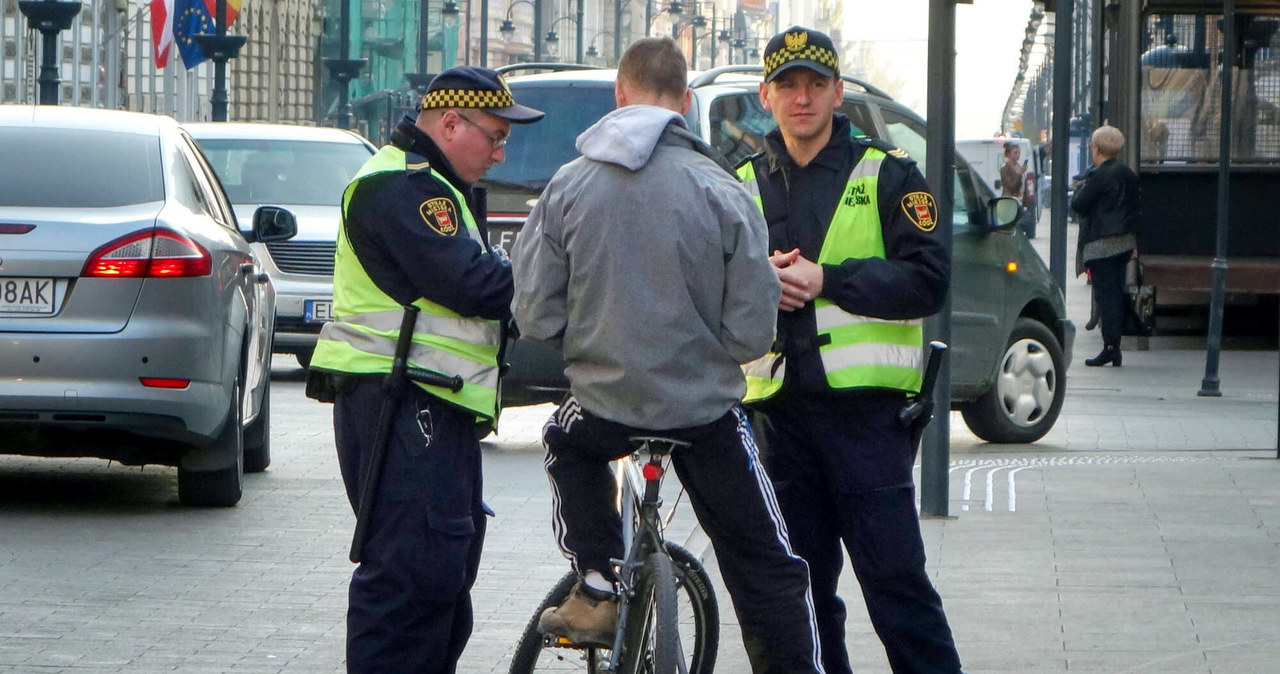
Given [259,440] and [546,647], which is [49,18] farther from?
[546,647]

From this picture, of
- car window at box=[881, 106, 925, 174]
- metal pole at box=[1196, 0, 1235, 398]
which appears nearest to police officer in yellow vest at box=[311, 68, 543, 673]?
car window at box=[881, 106, 925, 174]

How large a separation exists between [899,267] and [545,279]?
892mm

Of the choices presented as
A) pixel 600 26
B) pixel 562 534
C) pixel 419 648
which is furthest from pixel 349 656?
pixel 600 26

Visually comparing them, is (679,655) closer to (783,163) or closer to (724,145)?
(783,163)

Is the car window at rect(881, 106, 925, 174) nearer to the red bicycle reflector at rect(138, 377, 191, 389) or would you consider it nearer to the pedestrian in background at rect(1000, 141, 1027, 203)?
the red bicycle reflector at rect(138, 377, 191, 389)

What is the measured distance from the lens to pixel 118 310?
8188 millimetres

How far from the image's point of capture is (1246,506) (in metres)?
8.98

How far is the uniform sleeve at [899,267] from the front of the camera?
492 centimetres

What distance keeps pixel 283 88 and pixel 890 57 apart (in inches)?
5012

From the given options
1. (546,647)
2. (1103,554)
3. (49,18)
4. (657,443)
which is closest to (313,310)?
(49,18)

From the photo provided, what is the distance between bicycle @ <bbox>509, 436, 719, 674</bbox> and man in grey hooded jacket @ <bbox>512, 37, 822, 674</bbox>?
2.1 inches

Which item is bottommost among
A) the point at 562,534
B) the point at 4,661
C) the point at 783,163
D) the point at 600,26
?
the point at 4,661

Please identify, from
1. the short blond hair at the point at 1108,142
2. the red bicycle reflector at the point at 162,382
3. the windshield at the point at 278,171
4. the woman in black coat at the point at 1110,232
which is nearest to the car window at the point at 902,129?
the red bicycle reflector at the point at 162,382

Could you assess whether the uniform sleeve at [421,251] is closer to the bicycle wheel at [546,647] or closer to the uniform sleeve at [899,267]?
the bicycle wheel at [546,647]
